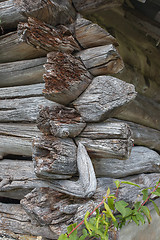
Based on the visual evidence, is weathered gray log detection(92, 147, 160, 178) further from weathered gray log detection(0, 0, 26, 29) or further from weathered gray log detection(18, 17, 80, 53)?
weathered gray log detection(0, 0, 26, 29)

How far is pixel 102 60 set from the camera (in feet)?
4.99

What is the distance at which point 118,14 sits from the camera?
95.0 inches

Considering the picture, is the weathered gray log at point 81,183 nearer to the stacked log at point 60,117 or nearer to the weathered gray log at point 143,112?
the stacked log at point 60,117

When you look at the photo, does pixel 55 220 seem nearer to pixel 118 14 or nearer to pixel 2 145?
pixel 2 145

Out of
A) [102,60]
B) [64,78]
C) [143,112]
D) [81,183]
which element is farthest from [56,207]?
[143,112]

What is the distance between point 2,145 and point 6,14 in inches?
40.5

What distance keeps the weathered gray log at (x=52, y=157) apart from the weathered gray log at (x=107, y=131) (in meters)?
0.17

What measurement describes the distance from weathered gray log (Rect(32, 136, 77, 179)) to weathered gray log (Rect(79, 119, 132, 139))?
167 mm

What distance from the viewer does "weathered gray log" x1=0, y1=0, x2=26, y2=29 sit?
66.1 inches

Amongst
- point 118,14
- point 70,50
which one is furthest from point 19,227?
point 118,14

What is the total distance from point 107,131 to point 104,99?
20 cm

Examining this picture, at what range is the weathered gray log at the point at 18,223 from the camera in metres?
1.48

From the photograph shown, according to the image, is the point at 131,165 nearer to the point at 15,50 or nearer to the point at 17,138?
the point at 17,138

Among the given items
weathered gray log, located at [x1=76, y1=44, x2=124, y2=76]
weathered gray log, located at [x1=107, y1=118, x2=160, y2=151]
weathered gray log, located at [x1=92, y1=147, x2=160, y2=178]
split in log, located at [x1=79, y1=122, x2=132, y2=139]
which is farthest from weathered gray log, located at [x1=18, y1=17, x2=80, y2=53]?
weathered gray log, located at [x1=107, y1=118, x2=160, y2=151]
